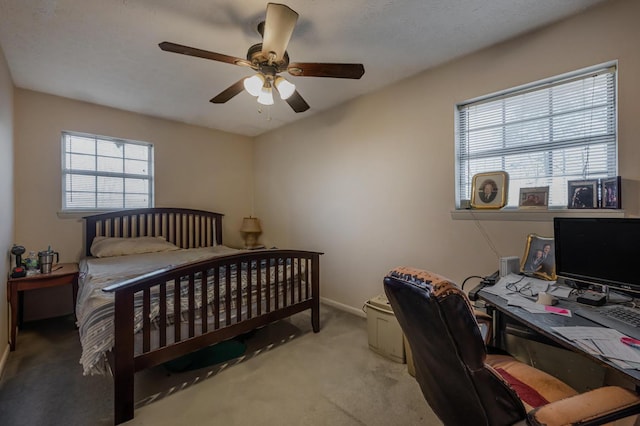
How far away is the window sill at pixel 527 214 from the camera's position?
6.08 feet

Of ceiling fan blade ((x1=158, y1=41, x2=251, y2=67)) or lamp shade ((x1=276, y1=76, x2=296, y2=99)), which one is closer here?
ceiling fan blade ((x1=158, y1=41, x2=251, y2=67))

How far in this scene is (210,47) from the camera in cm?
228

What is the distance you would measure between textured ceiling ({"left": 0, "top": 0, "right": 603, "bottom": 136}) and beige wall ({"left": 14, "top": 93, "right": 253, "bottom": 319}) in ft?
1.17

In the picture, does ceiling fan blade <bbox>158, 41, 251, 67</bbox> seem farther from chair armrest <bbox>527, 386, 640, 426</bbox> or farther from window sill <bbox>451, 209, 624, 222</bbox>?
chair armrest <bbox>527, 386, 640, 426</bbox>

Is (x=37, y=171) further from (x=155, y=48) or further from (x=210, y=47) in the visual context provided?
(x=210, y=47)

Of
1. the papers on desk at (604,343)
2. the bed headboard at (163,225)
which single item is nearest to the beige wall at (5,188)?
the bed headboard at (163,225)

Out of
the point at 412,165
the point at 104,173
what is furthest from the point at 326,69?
the point at 104,173

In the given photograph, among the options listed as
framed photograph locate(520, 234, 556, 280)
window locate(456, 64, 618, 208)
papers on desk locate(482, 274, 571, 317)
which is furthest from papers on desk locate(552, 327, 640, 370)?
window locate(456, 64, 618, 208)

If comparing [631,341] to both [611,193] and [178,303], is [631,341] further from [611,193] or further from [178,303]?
[178,303]

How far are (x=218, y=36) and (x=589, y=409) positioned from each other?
282 centimetres

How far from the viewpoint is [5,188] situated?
247 centimetres

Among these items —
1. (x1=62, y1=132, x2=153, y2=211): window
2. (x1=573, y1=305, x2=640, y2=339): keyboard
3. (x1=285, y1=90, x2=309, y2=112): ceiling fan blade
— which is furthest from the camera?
(x1=62, y1=132, x2=153, y2=211): window

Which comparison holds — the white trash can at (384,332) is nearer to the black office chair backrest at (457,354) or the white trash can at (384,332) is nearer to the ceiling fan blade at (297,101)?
the black office chair backrest at (457,354)

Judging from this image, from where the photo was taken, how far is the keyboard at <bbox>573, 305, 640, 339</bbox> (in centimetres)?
123
